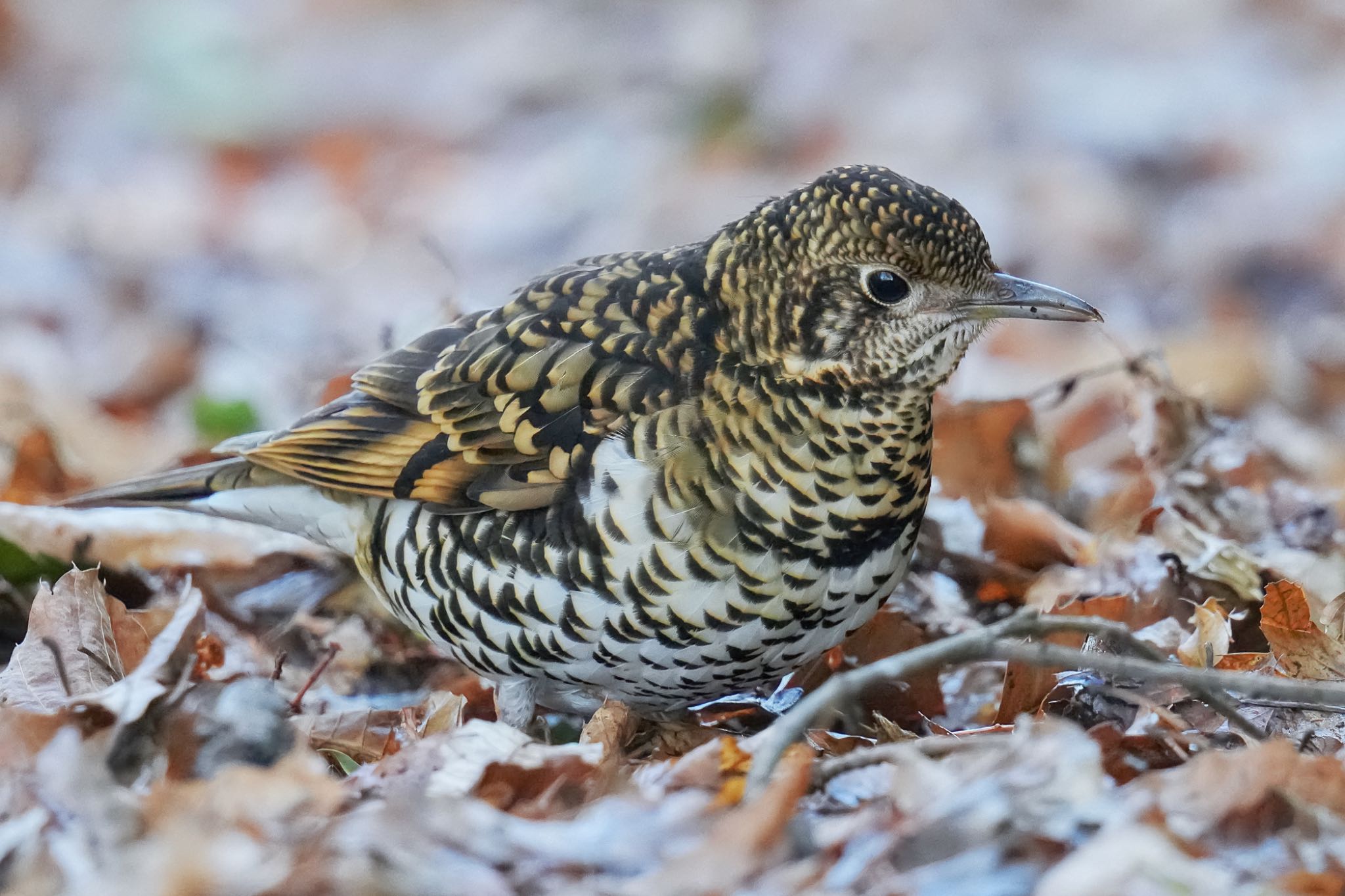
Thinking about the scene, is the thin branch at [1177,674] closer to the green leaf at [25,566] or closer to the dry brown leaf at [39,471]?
the green leaf at [25,566]

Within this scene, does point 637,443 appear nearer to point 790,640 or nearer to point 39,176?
point 790,640

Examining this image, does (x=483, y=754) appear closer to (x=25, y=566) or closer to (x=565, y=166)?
(x=25, y=566)

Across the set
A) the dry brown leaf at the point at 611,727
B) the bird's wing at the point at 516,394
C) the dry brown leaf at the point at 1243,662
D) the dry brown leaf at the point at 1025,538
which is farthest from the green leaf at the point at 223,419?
the dry brown leaf at the point at 1243,662

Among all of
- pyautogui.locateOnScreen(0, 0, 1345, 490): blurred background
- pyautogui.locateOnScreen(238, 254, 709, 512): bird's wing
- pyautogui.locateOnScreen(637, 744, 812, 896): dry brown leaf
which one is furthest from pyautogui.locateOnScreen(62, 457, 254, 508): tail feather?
pyautogui.locateOnScreen(637, 744, 812, 896): dry brown leaf

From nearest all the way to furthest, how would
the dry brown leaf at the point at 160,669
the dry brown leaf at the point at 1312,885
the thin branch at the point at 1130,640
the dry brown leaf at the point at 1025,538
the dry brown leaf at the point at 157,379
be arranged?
the dry brown leaf at the point at 1312,885
the thin branch at the point at 1130,640
the dry brown leaf at the point at 160,669
the dry brown leaf at the point at 1025,538
the dry brown leaf at the point at 157,379

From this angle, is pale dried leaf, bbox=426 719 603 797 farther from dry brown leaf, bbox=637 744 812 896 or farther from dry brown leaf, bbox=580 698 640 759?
dry brown leaf, bbox=637 744 812 896

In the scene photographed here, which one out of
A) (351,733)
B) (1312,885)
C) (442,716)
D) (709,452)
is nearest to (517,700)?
(442,716)

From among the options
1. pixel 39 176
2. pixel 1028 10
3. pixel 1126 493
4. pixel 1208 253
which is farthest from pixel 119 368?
pixel 1028 10
